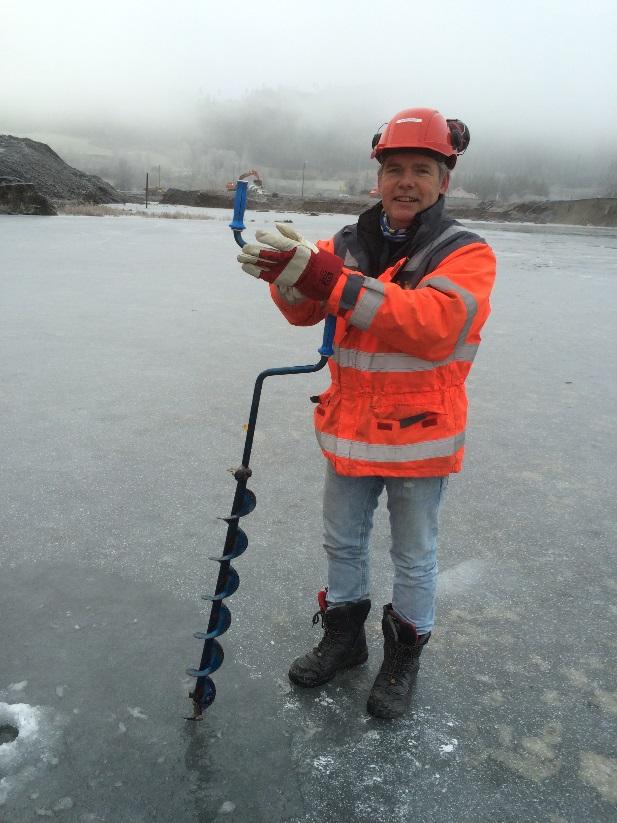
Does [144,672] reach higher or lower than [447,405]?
lower

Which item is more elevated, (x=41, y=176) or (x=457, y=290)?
(x=41, y=176)

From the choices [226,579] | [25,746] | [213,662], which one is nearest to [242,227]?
→ [226,579]

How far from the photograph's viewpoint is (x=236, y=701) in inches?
77.5

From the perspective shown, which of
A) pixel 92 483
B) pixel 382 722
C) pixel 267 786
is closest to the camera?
pixel 267 786

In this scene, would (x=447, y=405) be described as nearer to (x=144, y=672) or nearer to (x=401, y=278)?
(x=401, y=278)

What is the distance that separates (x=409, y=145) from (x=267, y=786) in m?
1.76

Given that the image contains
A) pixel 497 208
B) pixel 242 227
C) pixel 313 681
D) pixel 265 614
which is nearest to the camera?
pixel 242 227

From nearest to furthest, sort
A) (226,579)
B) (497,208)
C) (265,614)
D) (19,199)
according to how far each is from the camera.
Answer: (226,579), (265,614), (19,199), (497,208)

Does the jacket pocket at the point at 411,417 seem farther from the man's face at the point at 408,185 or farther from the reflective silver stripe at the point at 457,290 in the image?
the man's face at the point at 408,185

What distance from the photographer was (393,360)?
184 centimetres

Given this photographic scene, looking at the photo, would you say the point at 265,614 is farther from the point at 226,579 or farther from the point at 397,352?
the point at 397,352

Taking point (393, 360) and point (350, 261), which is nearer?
point (393, 360)

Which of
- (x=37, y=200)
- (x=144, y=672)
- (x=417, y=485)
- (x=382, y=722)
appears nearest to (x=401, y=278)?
(x=417, y=485)

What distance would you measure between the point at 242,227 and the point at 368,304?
41cm
